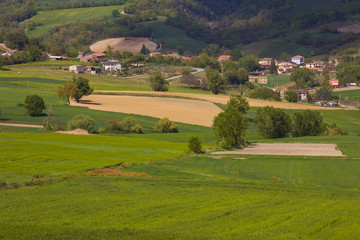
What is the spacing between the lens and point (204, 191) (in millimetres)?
36312

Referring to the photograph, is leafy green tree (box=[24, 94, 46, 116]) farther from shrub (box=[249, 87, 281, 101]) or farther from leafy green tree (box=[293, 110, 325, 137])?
shrub (box=[249, 87, 281, 101])

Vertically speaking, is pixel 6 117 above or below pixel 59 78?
below

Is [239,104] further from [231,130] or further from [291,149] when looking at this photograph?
[291,149]

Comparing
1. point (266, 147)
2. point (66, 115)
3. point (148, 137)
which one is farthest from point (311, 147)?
point (66, 115)

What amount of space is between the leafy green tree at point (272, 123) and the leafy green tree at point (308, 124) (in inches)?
111

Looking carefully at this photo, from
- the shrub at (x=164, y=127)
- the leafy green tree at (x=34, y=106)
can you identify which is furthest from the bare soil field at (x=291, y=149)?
the leafy green tree at (x=34, y=106)

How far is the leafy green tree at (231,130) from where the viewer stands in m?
70.0

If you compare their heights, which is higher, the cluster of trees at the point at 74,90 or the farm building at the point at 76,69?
the farm building at the point at 76,69

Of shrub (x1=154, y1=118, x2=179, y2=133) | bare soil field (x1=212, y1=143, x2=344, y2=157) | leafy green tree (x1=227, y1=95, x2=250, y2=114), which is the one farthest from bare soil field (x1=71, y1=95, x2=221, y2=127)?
bare soil field (x1=212, y1=143, x2=344, y2=157)

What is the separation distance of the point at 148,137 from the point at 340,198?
49.4m

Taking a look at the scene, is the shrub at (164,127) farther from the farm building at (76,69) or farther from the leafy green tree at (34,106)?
the farm building at (76,69)

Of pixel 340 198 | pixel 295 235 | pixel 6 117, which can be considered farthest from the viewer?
pixel 6 117

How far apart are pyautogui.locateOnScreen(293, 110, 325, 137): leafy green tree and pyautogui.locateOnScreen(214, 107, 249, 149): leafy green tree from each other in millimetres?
20330

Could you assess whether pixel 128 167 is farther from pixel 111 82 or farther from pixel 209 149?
pixel 111 82
